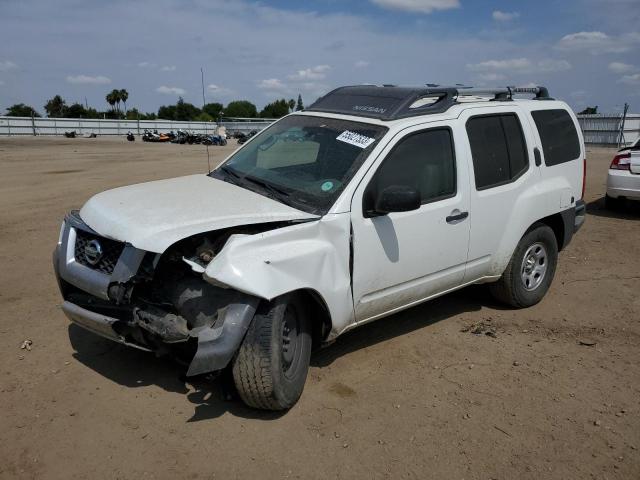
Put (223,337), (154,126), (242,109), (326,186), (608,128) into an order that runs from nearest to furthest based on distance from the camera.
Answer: (223,337), (326,186), (608,128), (154,126), (242,109)

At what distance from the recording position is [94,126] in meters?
69.4

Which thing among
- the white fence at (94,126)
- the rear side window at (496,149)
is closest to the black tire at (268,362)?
the rear side window at (496,149)

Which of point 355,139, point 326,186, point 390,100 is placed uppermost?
point 390,100

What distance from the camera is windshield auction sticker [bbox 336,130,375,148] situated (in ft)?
13.1

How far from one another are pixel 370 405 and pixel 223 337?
117 centimetres

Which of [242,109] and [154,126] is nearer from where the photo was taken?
[154,126]

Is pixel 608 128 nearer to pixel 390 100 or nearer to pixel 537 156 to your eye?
pixel 537 156

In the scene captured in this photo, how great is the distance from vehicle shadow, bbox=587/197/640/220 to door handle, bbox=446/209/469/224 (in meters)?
6.74

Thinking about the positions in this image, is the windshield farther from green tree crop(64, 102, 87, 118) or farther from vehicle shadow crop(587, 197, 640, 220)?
green tree crop(64, 102, 87, 118)

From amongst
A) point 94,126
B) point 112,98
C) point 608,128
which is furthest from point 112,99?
point 608,128

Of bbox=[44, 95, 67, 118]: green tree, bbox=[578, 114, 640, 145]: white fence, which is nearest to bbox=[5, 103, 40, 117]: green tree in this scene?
bbox=[44, 95, 67, 118]: green tree

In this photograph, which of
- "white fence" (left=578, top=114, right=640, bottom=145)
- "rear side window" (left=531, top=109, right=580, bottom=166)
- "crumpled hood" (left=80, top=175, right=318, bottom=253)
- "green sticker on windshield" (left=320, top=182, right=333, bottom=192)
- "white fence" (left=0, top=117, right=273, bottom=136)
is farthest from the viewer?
"white fence" (left=0, top=117, right=273, bottom=136)

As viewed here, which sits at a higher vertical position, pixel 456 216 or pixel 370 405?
pixel 456 216

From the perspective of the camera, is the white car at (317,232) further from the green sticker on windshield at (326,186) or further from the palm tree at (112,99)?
the palm tree at (112,99)
